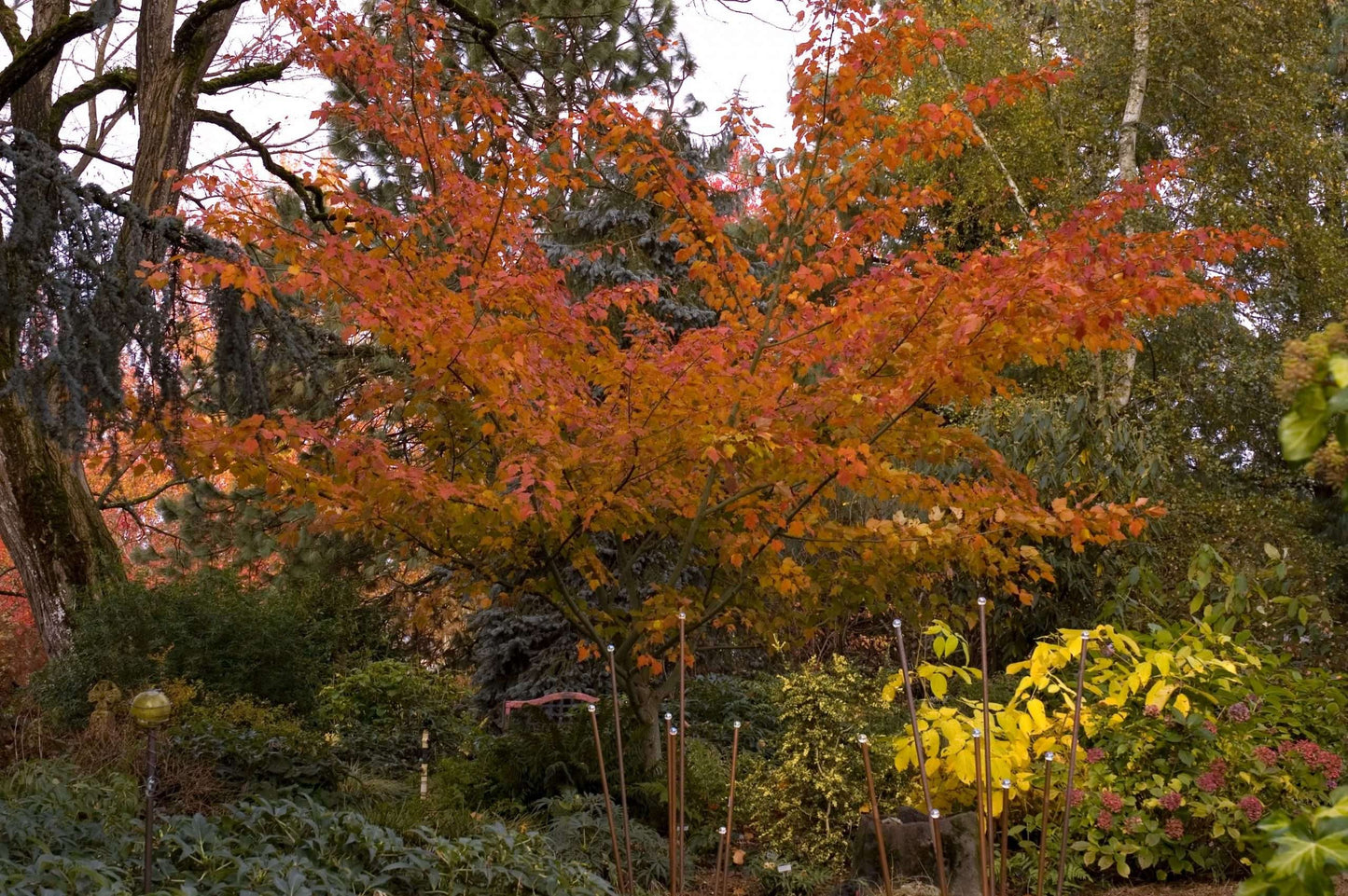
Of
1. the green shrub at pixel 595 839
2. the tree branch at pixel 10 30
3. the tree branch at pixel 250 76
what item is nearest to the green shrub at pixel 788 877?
the green shrub at pixel 595 839

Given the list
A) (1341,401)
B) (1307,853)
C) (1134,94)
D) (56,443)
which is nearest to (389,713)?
(56,443)

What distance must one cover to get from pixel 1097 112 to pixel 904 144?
984cm

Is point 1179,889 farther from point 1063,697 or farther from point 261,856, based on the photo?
point 261,856

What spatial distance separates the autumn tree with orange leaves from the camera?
179 inches

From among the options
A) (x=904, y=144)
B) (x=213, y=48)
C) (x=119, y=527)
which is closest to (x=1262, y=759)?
(x=904, y=144)

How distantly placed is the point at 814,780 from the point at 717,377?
218cm

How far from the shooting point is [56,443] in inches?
308

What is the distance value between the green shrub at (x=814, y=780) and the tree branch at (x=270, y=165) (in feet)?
17.4

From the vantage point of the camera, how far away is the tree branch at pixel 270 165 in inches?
339

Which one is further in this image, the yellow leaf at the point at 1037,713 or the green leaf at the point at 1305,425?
the yellow leaf at the point at 1037,713

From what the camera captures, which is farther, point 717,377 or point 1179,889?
point 1179,889

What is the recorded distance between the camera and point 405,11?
7332mm

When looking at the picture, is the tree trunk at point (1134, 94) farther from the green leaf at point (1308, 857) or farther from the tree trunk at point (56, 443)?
the green leaf at point (1308, 857)

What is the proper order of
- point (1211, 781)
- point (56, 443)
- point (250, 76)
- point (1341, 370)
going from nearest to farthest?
point (1341, 370) < point (1211, 781) < point (56, 443) < point (250, 76)
